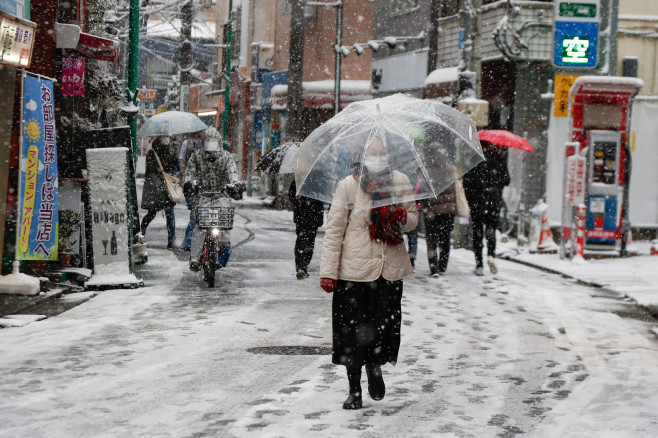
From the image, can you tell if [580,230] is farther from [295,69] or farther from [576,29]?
[295,69]

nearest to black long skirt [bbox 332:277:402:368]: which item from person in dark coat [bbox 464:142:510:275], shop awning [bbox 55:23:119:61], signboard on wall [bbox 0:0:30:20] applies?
signboard on wall [bbox 0:0:30:20]

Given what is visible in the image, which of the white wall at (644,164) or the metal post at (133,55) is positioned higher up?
the metal post at (133,55)

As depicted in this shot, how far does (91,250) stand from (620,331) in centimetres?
619

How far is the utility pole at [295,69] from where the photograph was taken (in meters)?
32.2

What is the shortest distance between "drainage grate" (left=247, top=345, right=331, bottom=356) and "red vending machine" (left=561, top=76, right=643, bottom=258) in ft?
33.6

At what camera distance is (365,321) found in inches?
253

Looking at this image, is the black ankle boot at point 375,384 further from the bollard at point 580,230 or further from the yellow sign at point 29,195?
the bollard at point 580,230

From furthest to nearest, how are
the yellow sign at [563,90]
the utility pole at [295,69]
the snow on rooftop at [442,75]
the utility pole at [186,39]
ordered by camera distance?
1. the utility pole at [186,39]
2. the utility pole at [295,69]
3. the snow on rooftop at [442,75]
4. the yellow sign at [563,90]

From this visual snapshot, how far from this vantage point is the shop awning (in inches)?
489

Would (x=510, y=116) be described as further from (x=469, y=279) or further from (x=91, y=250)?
(x=91, y=250)

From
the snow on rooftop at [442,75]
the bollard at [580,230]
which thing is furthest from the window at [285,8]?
Result: the bollard at [580,230]

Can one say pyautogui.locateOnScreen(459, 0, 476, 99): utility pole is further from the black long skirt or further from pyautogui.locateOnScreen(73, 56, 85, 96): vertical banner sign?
the black long skirt

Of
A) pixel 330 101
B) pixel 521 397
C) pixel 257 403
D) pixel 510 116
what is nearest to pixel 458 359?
pixel 521 397

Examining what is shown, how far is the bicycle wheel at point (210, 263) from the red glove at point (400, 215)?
566 cm
